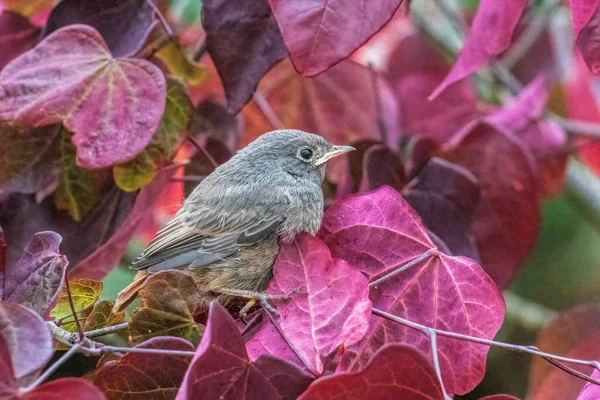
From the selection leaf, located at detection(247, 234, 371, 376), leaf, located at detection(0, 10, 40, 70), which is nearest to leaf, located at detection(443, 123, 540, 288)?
leaf, located at detection(247, 234, 371, 376)

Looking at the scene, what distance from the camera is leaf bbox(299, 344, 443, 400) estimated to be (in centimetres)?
144

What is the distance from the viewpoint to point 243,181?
2.64 meters

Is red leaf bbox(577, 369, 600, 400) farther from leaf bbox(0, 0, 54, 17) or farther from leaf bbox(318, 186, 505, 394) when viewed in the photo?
leaf bbox(0, 0, 54, 17)

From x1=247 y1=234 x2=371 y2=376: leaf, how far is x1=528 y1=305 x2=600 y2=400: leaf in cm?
127

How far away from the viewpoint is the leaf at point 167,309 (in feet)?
5.96

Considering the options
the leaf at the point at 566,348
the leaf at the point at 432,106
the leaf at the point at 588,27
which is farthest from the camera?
the leaf at the point at 432,106

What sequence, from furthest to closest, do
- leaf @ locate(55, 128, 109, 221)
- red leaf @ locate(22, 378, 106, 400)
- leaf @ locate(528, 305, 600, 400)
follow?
1. leaf @ locate(528, 305, 600, 400)
2. leaf @ locate(55, 128, 109, 221)
3. red leaf @ locate(22, 378, 106, 400)

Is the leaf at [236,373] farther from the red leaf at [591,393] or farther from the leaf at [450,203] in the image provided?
the leaf at [450,203]

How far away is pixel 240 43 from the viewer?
2.20m

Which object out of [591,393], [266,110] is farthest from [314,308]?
[266,110]

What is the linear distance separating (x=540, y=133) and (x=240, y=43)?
5.33 feet

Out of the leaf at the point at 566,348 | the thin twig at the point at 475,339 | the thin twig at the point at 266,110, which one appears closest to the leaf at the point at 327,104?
the thin twig at the point at 266,110

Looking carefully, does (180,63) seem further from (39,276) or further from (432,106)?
(432,106)

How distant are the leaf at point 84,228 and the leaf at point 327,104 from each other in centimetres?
90
